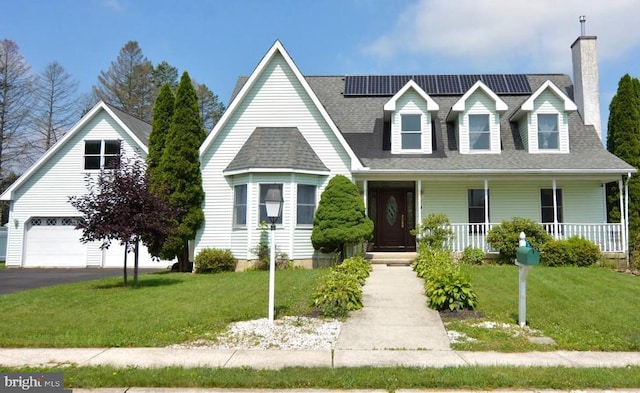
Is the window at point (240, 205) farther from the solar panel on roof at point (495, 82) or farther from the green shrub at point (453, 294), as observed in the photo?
the solar panel on roof at point (495, 82)

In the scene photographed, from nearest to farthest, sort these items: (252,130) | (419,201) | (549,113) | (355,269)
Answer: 1. (355,269)
2. (252,130)
3. (419,201)
4. (549,113)

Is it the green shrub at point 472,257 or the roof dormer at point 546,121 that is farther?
→ the roof dormer at point 546,121

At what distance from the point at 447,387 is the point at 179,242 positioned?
12.0 metres

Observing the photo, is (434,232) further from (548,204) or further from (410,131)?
(548,204)

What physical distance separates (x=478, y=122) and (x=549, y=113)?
267cm

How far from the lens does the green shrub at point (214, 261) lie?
14844mm

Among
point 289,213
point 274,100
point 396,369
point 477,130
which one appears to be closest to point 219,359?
point 396,369

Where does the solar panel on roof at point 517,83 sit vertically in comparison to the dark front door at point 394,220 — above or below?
above

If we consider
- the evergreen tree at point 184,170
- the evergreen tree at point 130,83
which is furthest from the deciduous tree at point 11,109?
the evergreen tree at point 184,170

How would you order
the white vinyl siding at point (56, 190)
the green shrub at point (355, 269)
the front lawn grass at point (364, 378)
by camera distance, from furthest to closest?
the white vinyl siding at point (56, 190) → the green shrub at point (355, 269) → the front lawn grass at point (364, 378)

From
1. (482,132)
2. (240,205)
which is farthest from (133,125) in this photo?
(482,132)

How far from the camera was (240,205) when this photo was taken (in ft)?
51.0

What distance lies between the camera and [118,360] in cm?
588

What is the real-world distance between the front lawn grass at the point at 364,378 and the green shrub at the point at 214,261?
30.8 ft
